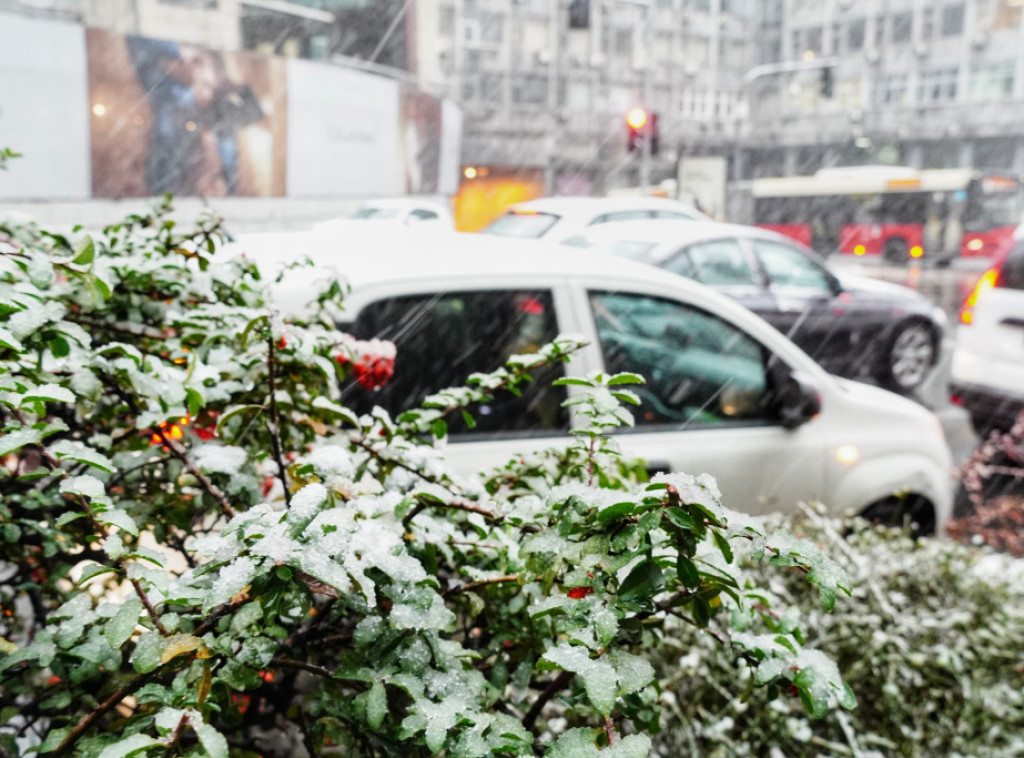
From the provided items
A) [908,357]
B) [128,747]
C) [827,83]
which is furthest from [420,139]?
[128,747]

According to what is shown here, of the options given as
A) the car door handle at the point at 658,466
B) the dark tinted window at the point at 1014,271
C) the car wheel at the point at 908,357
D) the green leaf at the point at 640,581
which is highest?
the dark tinted window at the point at 1014,271

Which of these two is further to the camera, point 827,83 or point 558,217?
point 827,83

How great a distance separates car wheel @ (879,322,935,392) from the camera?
9039mm

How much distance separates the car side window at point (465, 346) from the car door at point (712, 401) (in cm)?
28

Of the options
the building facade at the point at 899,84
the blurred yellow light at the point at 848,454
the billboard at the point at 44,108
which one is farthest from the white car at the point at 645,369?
the building facade at the point at 899,84

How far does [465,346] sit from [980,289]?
5.29 meters

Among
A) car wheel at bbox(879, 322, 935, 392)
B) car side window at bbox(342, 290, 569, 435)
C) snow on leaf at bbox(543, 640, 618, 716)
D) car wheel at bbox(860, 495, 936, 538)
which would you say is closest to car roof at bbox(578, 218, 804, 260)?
car wheel at bbox(879, 322, 935, 392)

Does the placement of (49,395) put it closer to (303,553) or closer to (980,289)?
(303,553)

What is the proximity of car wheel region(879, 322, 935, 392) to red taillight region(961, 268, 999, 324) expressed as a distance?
239 centimetres

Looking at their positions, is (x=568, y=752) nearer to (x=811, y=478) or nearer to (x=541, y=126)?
(x=811, y=478)

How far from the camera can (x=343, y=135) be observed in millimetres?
11492

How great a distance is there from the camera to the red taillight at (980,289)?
20.6 feet

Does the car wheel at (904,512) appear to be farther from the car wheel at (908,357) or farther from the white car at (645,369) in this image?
the car wheel at (908,357)

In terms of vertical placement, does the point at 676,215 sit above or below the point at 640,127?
below
